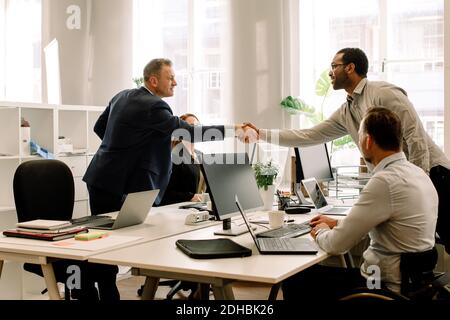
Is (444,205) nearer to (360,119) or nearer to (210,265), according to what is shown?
(360,119)

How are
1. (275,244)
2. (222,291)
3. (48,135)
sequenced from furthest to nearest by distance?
(48,135)
(275,244)
(222,291)

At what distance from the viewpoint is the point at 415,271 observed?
2357 mm

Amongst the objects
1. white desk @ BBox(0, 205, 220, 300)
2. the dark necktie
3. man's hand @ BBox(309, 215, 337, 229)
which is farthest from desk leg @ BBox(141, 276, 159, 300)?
the dark necktie

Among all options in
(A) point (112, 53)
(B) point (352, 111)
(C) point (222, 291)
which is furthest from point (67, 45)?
(C) point (222, 291)

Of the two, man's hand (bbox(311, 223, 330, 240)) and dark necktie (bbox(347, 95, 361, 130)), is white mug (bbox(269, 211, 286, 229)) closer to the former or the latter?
man's hand (bbox(311, 223, 330, 240))

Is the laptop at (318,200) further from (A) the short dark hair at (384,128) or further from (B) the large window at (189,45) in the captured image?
(B) the large window at (189,45)

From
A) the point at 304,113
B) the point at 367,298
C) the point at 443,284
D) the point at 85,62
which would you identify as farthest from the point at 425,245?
the point at 85,62

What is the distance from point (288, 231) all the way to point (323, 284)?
382mm

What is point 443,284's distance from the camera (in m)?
2.34

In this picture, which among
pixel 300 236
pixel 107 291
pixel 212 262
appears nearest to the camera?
pixel 212 262

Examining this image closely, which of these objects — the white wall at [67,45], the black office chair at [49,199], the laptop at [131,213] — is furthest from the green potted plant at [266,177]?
the white wall at [67,45]

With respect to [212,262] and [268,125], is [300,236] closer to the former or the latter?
[212,262]

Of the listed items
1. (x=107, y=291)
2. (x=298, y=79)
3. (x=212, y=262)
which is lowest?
(x=107, y=291)

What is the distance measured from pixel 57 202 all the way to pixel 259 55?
261cm
